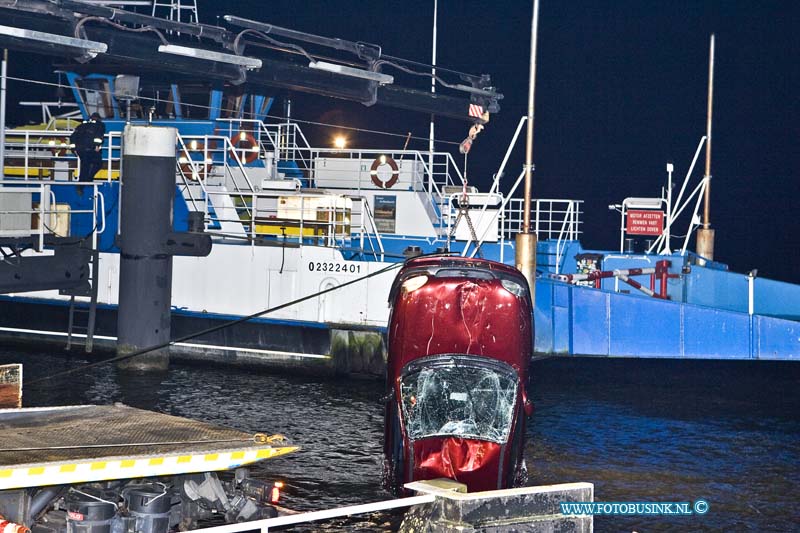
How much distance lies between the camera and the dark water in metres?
14.3

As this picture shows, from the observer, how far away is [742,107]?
3477 inches

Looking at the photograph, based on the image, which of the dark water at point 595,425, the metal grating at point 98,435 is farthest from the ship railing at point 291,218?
the metal grating at point 98,435

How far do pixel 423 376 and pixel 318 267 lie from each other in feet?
37.0

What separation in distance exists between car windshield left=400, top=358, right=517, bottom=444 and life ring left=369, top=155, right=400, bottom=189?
15.4 m

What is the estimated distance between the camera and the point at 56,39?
21.0 m

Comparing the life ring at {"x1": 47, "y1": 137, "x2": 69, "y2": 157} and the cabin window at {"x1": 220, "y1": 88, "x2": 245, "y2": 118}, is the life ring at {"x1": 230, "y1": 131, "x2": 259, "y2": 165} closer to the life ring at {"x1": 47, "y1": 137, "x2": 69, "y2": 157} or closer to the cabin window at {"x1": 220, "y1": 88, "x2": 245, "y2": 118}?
the cabin window at {"x1": 220, "y1": 88, "x2": 245, "y2": 118}

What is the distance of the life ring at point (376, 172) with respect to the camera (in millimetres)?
27438

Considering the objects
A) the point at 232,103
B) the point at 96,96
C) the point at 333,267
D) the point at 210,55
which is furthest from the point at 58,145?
the point at 333,267

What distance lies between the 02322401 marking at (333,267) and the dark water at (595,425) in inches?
89.5

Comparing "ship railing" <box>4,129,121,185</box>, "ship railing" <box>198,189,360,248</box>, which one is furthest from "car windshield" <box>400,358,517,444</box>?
"ship railing" <box>4,129,121,185</box>

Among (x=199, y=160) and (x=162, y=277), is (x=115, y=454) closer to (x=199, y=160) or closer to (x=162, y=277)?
(x=162, y=277)

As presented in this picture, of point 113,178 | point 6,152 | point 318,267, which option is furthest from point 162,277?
point 6,152

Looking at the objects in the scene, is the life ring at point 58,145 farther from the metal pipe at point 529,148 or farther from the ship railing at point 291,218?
the metal pipe at point 529,148

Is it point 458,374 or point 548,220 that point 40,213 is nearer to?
point 458,374
